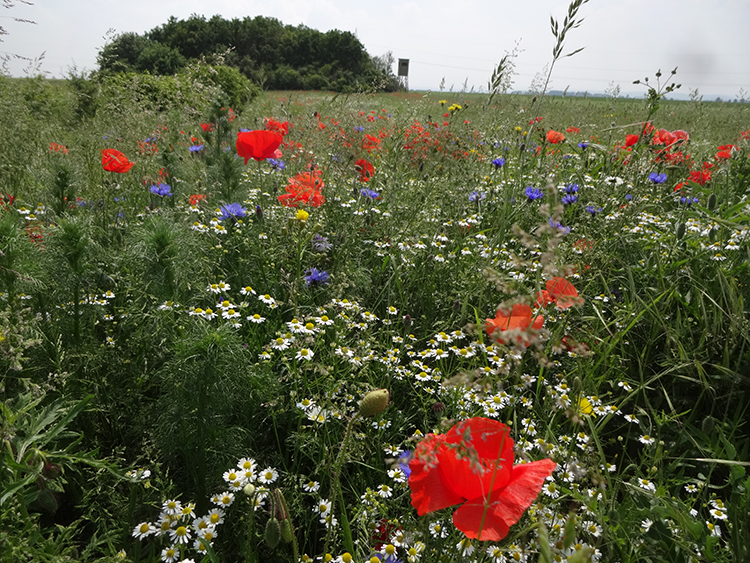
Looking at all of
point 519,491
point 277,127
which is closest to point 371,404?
point 519,491

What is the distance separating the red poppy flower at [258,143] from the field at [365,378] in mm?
19

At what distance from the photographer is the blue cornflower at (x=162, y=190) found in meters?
2.77

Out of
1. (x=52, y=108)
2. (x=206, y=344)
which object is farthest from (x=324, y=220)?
(x=52, y=108)

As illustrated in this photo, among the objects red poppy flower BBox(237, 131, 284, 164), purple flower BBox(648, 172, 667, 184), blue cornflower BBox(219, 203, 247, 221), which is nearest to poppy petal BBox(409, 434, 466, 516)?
blue cornflower BBox(219, 203, 247, 221)

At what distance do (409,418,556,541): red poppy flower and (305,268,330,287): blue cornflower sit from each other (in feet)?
4.51

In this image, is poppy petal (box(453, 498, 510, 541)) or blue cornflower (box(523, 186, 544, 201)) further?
blue cornflower (box(523, 186, 544, 201))

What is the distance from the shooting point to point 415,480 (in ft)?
2.58

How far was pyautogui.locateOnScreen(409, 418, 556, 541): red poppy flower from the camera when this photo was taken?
0.74m

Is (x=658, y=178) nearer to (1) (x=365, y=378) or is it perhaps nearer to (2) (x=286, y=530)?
(1) (x=365, y=378)

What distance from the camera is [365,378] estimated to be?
1737 millimetres

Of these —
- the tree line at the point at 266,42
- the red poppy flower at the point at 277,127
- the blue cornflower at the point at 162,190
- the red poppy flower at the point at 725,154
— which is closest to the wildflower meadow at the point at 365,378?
the blue cornflower at the point at 162,190

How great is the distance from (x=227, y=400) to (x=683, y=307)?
2.01m

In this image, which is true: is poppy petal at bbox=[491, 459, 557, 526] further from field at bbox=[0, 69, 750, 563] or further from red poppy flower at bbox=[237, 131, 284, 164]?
red poppy flower at bbox=[237, 131, 284, 164]

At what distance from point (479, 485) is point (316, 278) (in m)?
1.45
